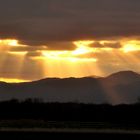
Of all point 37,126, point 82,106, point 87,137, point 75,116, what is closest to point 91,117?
point 75,116

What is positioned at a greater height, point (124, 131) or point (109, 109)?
point (109, 109)

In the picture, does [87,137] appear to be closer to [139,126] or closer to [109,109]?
[139,126]

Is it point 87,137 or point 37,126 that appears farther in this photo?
point 37,126

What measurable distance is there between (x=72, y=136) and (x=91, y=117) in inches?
1166

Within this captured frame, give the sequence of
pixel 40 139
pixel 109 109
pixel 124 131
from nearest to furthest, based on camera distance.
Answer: pixel 40 139, pixel 124 131, pixel 109 109

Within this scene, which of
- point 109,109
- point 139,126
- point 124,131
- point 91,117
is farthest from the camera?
point 109,109

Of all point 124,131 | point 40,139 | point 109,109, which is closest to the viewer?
point 40,139

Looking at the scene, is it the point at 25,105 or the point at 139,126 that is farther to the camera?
the point at 25,105

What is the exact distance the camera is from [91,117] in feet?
280

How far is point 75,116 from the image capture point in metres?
86.4

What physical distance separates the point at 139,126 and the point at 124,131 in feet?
23.0

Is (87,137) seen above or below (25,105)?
below

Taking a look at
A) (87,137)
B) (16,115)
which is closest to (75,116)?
(16,115)

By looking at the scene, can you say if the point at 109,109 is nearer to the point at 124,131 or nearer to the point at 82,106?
the point at 82,106
